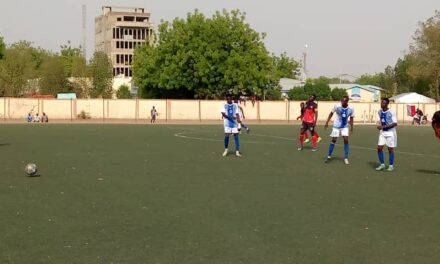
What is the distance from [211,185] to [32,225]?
4.74m

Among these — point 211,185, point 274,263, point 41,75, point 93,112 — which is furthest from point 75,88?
point 274,263

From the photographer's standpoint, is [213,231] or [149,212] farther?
[149,212]

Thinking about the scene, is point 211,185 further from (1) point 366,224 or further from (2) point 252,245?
(2) point 252,245

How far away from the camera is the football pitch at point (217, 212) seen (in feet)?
23.0

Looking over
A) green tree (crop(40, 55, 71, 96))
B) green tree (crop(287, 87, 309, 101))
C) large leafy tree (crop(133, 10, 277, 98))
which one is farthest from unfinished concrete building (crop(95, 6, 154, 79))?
large leafy tree (crop(133, 10, 277, 98))

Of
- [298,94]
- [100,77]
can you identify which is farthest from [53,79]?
[298,94]

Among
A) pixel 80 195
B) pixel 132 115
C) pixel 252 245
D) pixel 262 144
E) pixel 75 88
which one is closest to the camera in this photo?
pixel 252 245

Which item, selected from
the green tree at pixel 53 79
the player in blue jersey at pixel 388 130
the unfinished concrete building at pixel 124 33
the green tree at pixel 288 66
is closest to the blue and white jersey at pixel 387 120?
the player in blue jersey at pixel 388 130

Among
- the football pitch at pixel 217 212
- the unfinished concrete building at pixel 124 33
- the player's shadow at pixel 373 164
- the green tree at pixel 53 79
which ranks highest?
the unfinished concrete building at pixel 124 33

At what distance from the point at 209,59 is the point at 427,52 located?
30265mm

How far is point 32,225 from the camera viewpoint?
27.4 ft

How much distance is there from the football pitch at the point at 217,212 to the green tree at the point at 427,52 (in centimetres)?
6245

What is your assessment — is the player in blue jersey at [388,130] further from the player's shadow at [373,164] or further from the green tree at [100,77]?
the green tree at [100,77]

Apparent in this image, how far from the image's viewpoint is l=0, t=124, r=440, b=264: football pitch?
703 centimetres
